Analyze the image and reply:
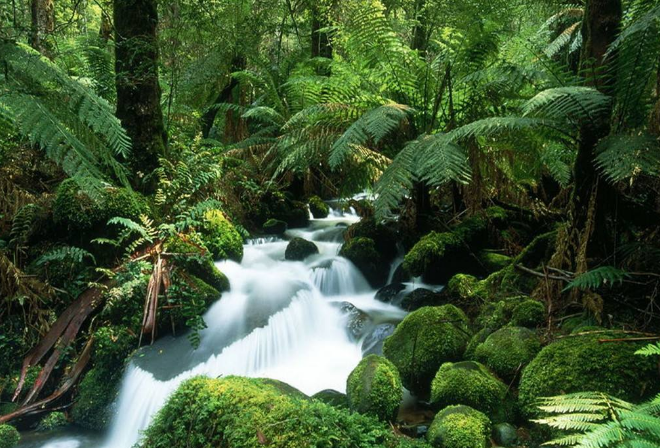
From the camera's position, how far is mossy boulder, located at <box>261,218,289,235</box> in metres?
6.48

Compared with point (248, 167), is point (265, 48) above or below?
above

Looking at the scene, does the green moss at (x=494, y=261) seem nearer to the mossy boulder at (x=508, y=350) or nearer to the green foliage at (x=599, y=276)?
the mossy boulder at (x=508, y=350)

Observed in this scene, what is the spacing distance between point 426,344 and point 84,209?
3197 mm

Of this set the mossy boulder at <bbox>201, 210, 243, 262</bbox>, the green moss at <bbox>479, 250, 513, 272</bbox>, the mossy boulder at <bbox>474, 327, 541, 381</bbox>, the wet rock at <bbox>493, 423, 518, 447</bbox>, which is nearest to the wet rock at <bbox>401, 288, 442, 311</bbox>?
the green moss at <bbox>479, 250, 513, 272</bbox>

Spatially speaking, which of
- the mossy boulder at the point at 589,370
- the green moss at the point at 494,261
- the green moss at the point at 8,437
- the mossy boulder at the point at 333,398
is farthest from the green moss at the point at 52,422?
the green moss at the point at 494,261

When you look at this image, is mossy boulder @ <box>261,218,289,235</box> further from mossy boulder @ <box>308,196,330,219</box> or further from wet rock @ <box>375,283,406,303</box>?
wet rock @ <box>375,283,406,303</box>

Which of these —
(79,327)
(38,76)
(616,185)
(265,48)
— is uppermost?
(265,48)

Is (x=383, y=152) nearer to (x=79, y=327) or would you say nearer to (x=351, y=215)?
(x=351, y=215)

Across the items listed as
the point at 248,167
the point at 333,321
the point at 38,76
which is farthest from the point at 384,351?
the point at 248,167

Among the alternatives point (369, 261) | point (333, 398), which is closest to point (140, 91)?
point (369, 261)

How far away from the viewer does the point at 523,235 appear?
4867 mm

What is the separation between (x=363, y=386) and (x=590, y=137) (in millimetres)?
2122

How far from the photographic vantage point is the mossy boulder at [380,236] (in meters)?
5.40

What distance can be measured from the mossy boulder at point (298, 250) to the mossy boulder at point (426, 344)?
7.49ft
